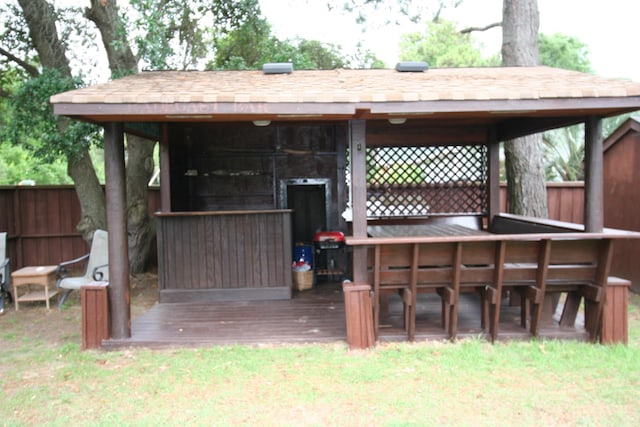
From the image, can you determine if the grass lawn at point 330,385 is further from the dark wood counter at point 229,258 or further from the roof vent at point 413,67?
the roof vent at point 413,67

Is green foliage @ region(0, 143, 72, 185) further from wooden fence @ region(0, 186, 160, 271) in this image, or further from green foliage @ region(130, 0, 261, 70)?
green foliage @ region(130, 0, 261, 70)

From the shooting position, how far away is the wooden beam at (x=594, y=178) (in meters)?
4.50

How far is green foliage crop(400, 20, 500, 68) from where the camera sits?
1984cm

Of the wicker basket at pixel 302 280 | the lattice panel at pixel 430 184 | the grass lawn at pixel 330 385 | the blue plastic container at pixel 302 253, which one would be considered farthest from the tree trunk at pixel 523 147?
the wicker basket at pixel 302 280

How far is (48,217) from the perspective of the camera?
895 centimetres

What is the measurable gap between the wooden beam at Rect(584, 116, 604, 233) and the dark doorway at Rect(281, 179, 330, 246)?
14.3ft

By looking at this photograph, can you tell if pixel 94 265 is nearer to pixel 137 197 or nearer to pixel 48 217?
pixel 137 197

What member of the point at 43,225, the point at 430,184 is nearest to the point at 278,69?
the point at 430,184

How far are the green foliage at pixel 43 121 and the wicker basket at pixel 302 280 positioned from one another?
3.65 meters

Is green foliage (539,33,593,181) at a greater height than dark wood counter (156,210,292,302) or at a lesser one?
greater

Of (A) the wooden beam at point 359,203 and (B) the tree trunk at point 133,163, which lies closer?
(A) the wooden beam at point 359,203

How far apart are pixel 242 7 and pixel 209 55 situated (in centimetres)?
197

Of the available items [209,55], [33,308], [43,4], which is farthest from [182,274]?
[209,55]

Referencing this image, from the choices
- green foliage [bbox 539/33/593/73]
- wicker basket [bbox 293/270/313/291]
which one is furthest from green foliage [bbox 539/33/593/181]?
wicker basket [bbox 293/270/313/291]
